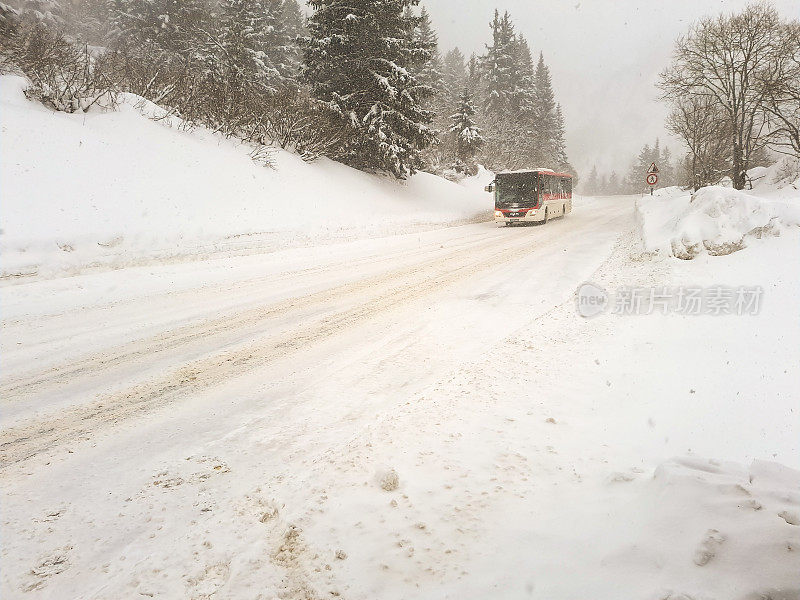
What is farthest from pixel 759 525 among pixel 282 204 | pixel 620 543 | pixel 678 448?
pixel 282 204

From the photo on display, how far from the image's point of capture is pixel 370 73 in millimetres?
19109

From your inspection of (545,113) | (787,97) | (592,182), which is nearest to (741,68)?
(787,97)

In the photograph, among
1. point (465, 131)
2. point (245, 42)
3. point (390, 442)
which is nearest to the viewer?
point (390, 442)

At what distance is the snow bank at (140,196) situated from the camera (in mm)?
8602

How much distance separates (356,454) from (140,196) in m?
11.2

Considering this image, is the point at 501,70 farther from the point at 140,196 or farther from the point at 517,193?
the point at 140,196

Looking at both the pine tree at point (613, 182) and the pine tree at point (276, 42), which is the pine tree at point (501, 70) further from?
the pine tree at point (613, 182)

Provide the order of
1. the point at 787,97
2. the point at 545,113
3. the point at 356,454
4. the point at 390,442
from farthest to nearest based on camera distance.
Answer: the point at 545,113, the point at 787,97, the point at 390,442, the point at 356,454

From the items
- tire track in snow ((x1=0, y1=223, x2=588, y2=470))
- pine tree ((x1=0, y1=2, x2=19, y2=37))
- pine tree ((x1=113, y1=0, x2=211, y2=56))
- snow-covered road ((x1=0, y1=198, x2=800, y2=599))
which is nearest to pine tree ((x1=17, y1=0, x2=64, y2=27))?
pine tree ((x1=113, y1=0, x2=211, y2=56))

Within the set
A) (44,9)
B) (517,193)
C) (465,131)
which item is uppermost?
(44,9)

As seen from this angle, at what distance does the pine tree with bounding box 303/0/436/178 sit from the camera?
18.9 meters

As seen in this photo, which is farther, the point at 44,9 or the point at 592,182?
the point at 592,182

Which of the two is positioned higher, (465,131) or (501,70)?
(501,70)

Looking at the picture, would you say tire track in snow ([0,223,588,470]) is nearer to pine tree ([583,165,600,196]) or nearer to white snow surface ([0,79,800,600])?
white snow surface ([0,79,800,600])
